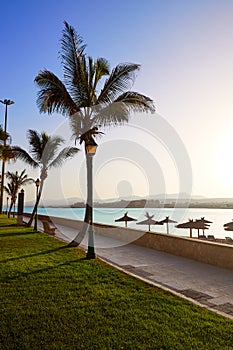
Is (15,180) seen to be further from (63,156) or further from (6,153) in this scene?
(63,156)

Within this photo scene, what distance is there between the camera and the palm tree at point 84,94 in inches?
382

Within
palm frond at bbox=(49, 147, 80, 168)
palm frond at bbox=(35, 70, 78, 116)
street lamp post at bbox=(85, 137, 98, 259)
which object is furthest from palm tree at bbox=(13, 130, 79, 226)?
street lamp post at bbox=(85, 137, 98, 259)

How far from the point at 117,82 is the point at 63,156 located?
1079 centimetres

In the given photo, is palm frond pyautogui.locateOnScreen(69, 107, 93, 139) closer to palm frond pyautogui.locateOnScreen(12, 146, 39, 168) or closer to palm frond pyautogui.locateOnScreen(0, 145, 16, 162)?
palm frond pyautogui.locateOnScreen(0, 145, 16, 162)

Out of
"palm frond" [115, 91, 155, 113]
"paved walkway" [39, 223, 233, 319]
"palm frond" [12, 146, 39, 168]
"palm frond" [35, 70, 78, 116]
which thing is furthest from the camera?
"palm frond" [12, 146, 39, 168]

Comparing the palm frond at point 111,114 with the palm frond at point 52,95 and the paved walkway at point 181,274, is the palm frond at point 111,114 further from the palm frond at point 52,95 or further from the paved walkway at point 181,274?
the paved walkway at point 181,274

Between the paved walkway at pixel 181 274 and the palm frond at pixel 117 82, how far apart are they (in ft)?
17.5

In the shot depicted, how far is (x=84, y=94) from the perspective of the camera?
9.84m

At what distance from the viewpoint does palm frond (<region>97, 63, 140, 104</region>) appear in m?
9.80

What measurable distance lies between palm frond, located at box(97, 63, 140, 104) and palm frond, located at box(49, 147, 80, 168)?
8022 mm

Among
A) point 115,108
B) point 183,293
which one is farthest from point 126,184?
point 183,293

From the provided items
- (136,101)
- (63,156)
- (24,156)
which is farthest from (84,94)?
(24,156)

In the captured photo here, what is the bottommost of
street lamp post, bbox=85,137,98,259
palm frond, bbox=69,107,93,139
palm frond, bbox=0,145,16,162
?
street lamp post, bbox=85,137,98,259

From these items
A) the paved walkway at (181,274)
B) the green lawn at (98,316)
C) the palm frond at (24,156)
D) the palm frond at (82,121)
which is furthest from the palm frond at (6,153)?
the green lawn at (98,316)
